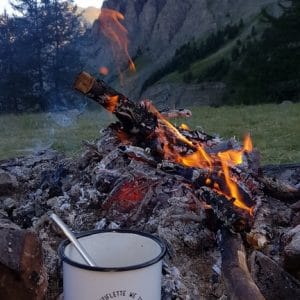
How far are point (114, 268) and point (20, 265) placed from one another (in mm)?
785

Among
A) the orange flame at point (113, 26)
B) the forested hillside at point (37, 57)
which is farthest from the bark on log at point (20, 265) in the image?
the forested hillside at point (37, 57)

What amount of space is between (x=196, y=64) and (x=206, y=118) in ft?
123

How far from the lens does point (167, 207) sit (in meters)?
3.70

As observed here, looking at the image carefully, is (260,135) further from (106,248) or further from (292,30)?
(292,30)

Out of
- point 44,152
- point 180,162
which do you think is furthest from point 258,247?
point 44,152

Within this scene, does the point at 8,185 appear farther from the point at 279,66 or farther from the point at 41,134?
the point at 279,66

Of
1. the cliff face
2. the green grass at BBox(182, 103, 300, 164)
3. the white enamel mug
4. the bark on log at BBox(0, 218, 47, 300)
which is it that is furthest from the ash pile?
the cliff face

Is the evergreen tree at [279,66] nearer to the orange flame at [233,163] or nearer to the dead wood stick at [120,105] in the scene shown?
the orange flame at [233,163]

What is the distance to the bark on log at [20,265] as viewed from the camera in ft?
8.80

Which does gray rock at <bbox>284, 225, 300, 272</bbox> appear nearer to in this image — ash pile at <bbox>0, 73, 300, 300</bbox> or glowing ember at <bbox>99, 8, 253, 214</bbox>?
ash pile at <bbox>0, 73, 300, 300</bbox>

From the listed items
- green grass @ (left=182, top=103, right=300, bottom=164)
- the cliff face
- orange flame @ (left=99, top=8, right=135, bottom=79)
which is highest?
the cliff face

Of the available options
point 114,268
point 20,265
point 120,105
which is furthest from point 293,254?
point 120,105

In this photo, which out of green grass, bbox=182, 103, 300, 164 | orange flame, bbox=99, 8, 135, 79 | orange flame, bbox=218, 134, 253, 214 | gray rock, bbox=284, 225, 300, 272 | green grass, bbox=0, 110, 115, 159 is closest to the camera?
gray rock, bbox=284, 225, 300, 272

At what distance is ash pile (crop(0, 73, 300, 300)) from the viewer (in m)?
3.03
